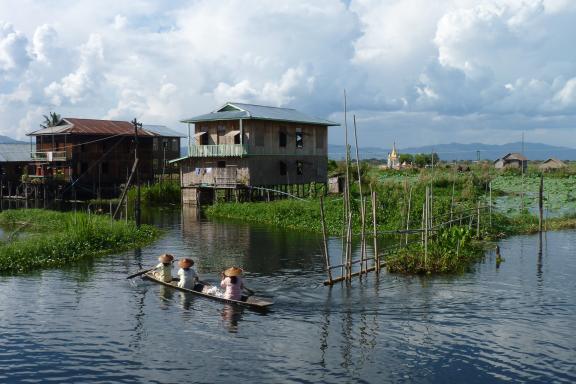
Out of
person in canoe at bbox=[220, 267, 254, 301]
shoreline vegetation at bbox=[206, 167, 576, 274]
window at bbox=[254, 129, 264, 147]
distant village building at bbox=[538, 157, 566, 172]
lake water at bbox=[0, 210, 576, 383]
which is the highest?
window at bbox=[254, 129, 264, 147]

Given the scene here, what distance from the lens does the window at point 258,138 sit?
4075 centimetres

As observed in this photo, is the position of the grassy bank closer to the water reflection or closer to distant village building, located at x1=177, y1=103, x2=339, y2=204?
the water reflection

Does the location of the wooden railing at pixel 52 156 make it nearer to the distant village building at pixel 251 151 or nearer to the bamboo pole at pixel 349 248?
the distant village building at pixel 251 151

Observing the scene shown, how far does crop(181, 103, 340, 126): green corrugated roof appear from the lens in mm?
40375

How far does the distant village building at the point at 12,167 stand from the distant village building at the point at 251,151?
19545mm

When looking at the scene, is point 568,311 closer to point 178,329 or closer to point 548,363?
point 548,363

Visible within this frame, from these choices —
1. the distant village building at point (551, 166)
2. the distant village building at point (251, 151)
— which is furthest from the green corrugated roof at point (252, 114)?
the distant village building at point (551, 166)

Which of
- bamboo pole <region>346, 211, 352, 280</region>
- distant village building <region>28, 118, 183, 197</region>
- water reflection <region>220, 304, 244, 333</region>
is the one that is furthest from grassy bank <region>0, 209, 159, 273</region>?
distant village building <region>28, 118, 183, 197</region>

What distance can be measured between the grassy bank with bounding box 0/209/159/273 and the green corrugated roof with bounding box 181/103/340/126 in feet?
43.8

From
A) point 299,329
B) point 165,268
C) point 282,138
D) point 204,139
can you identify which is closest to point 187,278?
point 165,268

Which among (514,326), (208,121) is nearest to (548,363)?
(514,326)

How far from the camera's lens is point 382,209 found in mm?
29953

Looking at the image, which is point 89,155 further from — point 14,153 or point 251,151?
point 251,151

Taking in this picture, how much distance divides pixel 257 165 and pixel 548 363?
30750 millimetres
